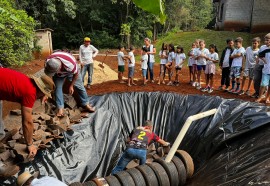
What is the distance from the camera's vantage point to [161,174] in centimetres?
322

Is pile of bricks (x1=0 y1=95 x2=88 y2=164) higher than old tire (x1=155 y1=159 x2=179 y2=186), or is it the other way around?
pile of bricks (x1=0 y1=95 x2=88 y2=164)

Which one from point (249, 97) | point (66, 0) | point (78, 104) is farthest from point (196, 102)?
point (66, 0)

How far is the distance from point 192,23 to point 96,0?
13.2 meters

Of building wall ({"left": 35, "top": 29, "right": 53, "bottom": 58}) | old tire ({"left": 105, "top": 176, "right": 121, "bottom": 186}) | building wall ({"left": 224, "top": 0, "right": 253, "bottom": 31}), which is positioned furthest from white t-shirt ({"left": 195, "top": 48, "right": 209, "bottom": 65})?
building wall ({"left": 224, "top": 0, "right": 253, "bottom": 31})

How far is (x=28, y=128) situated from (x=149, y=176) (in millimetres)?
1458

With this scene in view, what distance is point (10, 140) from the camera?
3541 mm

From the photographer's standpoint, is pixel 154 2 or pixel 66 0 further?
pixel 66 0

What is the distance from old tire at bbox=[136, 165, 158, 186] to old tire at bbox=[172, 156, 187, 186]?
1.05 ft

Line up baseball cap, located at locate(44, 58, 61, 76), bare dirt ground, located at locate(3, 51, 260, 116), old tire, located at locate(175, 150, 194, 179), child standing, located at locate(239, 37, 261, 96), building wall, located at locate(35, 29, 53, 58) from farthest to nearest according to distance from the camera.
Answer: building wall, located at locate(35, 29, 53, 58) < bare dirt ground, located at locate(3, 51, 260, 116) < child standing, located at locate(239, 37, 261, 96) < baseball cap, located at locate(44, 58, 61, 76) < old tire, located at locate(175, 150, 194, 179)

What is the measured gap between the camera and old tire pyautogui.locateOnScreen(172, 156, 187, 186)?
334 centimetres

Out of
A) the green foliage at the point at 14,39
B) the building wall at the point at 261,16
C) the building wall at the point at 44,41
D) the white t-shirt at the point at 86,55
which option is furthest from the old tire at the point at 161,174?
the building wall at the point at 261,16

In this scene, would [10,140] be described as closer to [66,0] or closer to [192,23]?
[66,0]

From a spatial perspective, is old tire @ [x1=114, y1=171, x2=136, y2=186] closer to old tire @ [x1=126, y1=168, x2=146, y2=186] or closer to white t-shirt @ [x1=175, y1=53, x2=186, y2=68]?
old tire @ [x1=126, y1=168, x2=146, y2=186]

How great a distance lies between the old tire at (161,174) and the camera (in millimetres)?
3205
